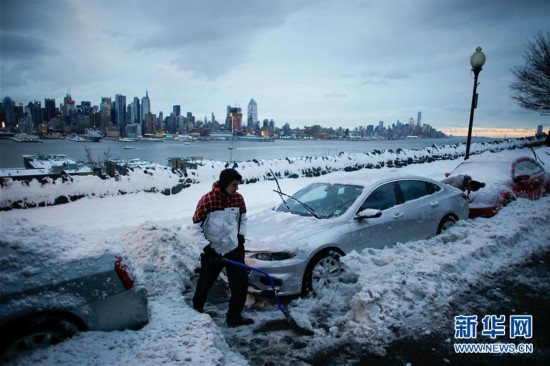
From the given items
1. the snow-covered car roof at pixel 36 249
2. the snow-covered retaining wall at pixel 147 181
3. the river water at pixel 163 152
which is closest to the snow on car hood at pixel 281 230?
the snow-covered car roof at pixel 36 249

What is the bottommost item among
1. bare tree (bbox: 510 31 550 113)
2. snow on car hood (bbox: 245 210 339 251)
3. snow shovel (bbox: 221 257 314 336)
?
snow shovel (bbox: 221 257 314 336)

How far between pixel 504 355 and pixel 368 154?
18.1m

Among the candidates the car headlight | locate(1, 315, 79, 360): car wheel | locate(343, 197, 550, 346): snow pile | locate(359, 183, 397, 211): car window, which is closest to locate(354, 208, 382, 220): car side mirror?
locate(359, 183, 397, 211): car window

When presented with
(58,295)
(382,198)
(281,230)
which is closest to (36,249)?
(58,295)

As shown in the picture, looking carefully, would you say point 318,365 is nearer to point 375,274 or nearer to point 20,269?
point 375,274

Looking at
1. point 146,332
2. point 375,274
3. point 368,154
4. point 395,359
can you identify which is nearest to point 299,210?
point 375,274

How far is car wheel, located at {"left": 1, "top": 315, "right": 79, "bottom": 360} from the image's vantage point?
91.7 inches

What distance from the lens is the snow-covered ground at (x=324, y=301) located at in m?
2.69

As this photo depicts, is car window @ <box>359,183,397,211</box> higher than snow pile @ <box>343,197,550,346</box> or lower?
higher

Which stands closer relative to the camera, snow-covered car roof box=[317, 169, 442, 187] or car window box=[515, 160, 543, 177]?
snow-covered car roof box=[317, 169, 442, 187]

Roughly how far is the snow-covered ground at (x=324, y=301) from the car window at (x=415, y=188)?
0.78m

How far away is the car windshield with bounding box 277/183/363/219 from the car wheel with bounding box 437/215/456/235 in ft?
6.41

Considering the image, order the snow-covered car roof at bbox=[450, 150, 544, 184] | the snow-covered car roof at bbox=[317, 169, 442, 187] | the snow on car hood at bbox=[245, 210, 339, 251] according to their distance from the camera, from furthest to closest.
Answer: the snow-covered car roof at bbox=[450, 150, 544, 184] < the snow-covered car roof at bbox=[317, 169, 442, 187] < the snow on car hood at bbox=[245, 210, 339, 251]

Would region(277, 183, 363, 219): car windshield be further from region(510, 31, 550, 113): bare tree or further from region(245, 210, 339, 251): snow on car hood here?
region(510, 31, 550, 113): bare tree
